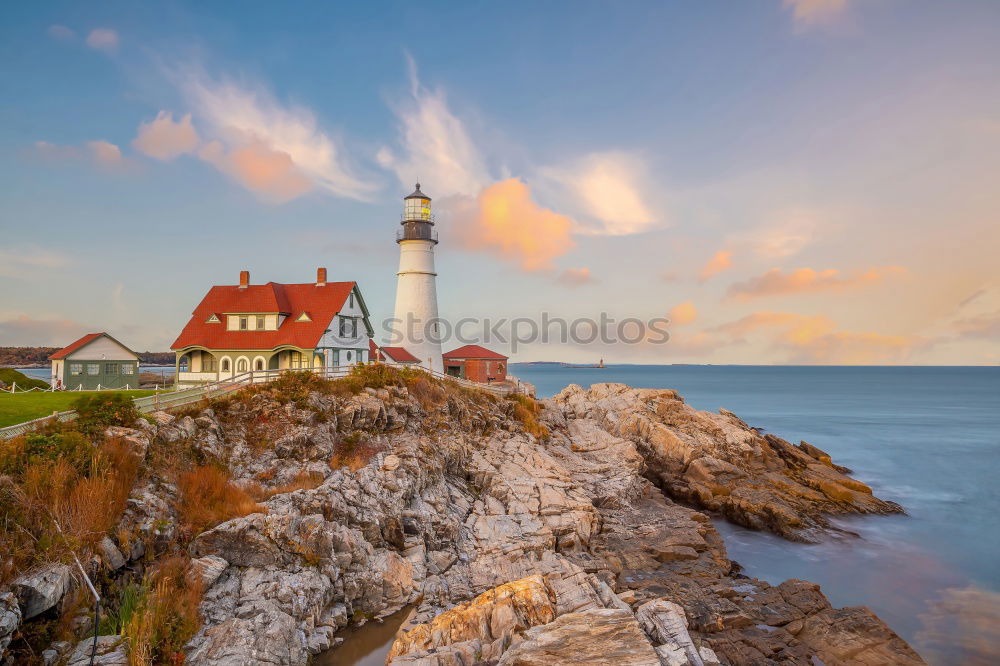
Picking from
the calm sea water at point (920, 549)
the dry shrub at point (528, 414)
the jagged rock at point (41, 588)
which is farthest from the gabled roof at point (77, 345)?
the calm sea water at point (920, 549)

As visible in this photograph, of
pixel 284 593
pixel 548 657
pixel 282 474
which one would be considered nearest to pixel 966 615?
pixel 548 657

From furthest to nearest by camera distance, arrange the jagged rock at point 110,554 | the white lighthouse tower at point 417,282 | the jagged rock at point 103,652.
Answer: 1. the white lighthouse tower at point 417,282
2. the jagged rock at point 110,554
3. the jagged rock at point 103,652

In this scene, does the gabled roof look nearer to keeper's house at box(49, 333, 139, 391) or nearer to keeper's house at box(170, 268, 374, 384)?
keeper's house at box(49, 333, 139, 391)

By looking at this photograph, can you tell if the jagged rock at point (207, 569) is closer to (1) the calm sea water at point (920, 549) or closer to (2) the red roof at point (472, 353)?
(1) the calm sea water at point (920, 549)

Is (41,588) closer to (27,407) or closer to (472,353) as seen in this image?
(27,407)

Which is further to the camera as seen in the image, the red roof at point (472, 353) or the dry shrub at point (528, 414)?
the red roof at point (472, 353)

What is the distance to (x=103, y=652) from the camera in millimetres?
8891

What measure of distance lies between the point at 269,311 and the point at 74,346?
1137cm

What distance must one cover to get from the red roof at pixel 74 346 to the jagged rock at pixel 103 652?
86.5 ft

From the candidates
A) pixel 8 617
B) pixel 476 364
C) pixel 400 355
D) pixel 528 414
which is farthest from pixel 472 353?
pixel 8 617

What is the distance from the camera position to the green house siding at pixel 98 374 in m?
29.4

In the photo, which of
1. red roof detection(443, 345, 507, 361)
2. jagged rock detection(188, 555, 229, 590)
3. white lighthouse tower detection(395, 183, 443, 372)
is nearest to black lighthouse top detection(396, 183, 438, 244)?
white lighthouse tower detection(395, 183, 443, 372)

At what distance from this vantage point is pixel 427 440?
2052 cm

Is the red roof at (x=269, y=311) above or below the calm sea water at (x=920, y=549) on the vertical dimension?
above
